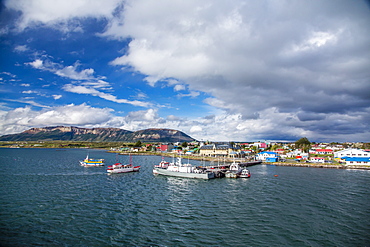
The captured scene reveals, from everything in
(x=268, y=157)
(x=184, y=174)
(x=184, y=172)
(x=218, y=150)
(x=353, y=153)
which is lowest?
→ (x=184, y=174)

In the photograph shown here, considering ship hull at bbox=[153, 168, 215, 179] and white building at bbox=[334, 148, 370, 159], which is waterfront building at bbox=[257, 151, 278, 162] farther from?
ship hull at bbox=[153, 168, 215, 179]

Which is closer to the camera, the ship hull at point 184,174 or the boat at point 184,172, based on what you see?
the ship hull at point 184,174

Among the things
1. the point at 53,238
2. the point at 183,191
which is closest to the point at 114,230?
the point at 53,238

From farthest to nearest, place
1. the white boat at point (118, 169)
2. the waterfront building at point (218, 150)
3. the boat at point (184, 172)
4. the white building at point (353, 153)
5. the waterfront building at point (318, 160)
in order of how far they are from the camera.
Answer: the waterfront building at point (218, 150) → the white building at point (353, 153) → the waterfront building at point (318, 160) → the white boat at point (118, 169) → the boat at point (184, 172)

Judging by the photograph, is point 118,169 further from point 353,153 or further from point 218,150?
point 353,153

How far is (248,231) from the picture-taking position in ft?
62.0

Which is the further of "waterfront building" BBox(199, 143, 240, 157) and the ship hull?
"waterfront building" BBox(199, 143, 240, 157)

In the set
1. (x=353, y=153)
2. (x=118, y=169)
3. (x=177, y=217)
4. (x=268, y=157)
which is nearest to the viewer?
(x=177, y=217)

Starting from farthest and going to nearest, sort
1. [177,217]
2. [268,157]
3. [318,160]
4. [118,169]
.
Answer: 1. [268,157]
2. [318,160]
3. [118,169]
4. [177,217]

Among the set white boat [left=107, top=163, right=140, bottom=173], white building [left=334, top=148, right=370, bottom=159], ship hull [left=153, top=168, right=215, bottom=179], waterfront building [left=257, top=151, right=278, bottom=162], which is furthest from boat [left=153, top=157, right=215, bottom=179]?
white building [left=334, top=148, right=370, bottom=159]

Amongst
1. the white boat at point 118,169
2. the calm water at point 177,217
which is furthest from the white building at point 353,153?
the white boat at point 118,169

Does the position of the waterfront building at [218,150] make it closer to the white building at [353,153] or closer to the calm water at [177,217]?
the white building at [353,153]

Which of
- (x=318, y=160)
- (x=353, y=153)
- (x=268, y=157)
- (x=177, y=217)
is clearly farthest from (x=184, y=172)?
(x=353, y=153)

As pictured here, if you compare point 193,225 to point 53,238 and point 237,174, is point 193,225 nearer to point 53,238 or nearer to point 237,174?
point 53,238
